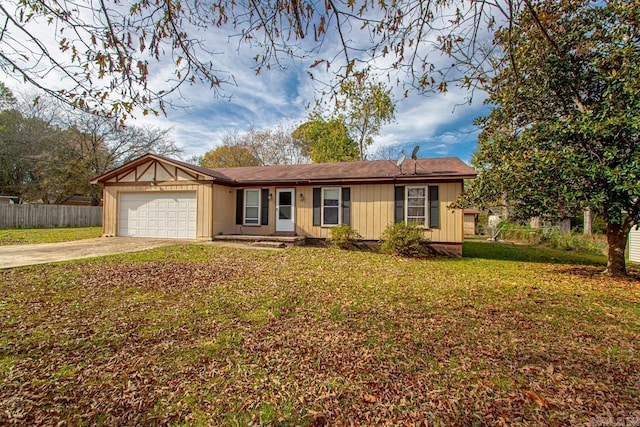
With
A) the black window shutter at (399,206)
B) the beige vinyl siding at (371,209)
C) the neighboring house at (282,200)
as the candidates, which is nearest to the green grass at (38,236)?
the neighboring house at (282,200)

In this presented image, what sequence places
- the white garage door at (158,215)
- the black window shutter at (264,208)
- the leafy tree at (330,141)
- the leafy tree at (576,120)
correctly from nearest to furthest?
the leafy tree at (576,120), the white garage door at (158,215), the black window shutter at (264,208), the leafy tree at (330,141)

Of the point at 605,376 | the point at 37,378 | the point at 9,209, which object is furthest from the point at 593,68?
the point at 9,209

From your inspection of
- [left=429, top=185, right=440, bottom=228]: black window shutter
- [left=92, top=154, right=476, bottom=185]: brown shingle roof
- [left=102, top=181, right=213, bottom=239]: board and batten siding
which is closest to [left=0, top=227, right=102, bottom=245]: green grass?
[left=102, top=181, right=213, bottom=239]: board and batten siding

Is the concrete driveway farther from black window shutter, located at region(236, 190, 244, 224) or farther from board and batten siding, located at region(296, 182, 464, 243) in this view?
board and batten siding, located at region(296, 182, 464, 243)

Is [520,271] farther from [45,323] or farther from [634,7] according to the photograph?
[45,323]

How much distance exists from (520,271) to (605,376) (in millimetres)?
6039

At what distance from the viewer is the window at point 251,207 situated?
13000 millimetres

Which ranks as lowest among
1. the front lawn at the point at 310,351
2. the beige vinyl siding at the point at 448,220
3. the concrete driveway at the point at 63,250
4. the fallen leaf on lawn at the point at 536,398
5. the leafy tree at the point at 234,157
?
the fallen leaf on lawn at the point at 536,398

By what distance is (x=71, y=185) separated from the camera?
→ 2414 centimetres

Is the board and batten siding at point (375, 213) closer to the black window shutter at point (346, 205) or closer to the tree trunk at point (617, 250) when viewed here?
the black window shutter at point (346, 205)

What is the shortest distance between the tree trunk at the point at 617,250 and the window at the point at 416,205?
491 centimetres

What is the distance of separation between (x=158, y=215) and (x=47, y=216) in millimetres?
11665

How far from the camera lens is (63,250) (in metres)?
9.53

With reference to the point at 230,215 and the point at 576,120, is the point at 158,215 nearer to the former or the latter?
the point at 230,215
